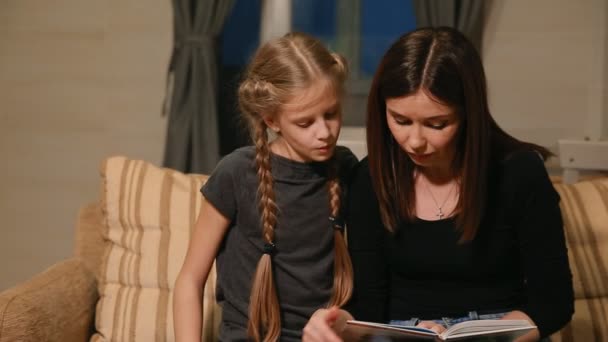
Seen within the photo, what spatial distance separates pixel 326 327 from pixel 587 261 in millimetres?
863

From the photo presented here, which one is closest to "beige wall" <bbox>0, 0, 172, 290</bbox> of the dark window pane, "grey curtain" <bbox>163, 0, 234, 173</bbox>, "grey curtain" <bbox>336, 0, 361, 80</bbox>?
"grey curtain" <bbox>163, 0, 234, 173</bbox>

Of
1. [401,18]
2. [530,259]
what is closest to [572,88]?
[401,18]

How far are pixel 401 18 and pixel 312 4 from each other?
14.3 inches

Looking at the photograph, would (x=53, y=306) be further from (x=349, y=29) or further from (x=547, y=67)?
(x=547, y=67)

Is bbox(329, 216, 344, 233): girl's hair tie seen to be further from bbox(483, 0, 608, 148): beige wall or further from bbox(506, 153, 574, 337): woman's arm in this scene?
bbox(483, 0, 608, 148): beige wall

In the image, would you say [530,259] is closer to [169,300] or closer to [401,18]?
[169,300]

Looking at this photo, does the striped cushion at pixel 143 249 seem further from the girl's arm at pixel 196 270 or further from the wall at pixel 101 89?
the wall at pixel 101 89

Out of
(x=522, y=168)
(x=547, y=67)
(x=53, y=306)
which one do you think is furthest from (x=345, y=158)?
(x=547, y=67)

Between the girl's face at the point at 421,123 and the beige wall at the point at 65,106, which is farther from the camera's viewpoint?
the beige wall at the point at 65,106

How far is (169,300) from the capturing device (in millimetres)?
1803

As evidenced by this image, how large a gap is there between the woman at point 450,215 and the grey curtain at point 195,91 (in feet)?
3.86

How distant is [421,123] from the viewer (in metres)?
1.33

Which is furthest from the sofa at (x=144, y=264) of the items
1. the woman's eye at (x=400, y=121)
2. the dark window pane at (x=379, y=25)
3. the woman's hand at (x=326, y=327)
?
the dark window pane at (x=379, y=25)

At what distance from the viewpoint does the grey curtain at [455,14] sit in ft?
8.27
